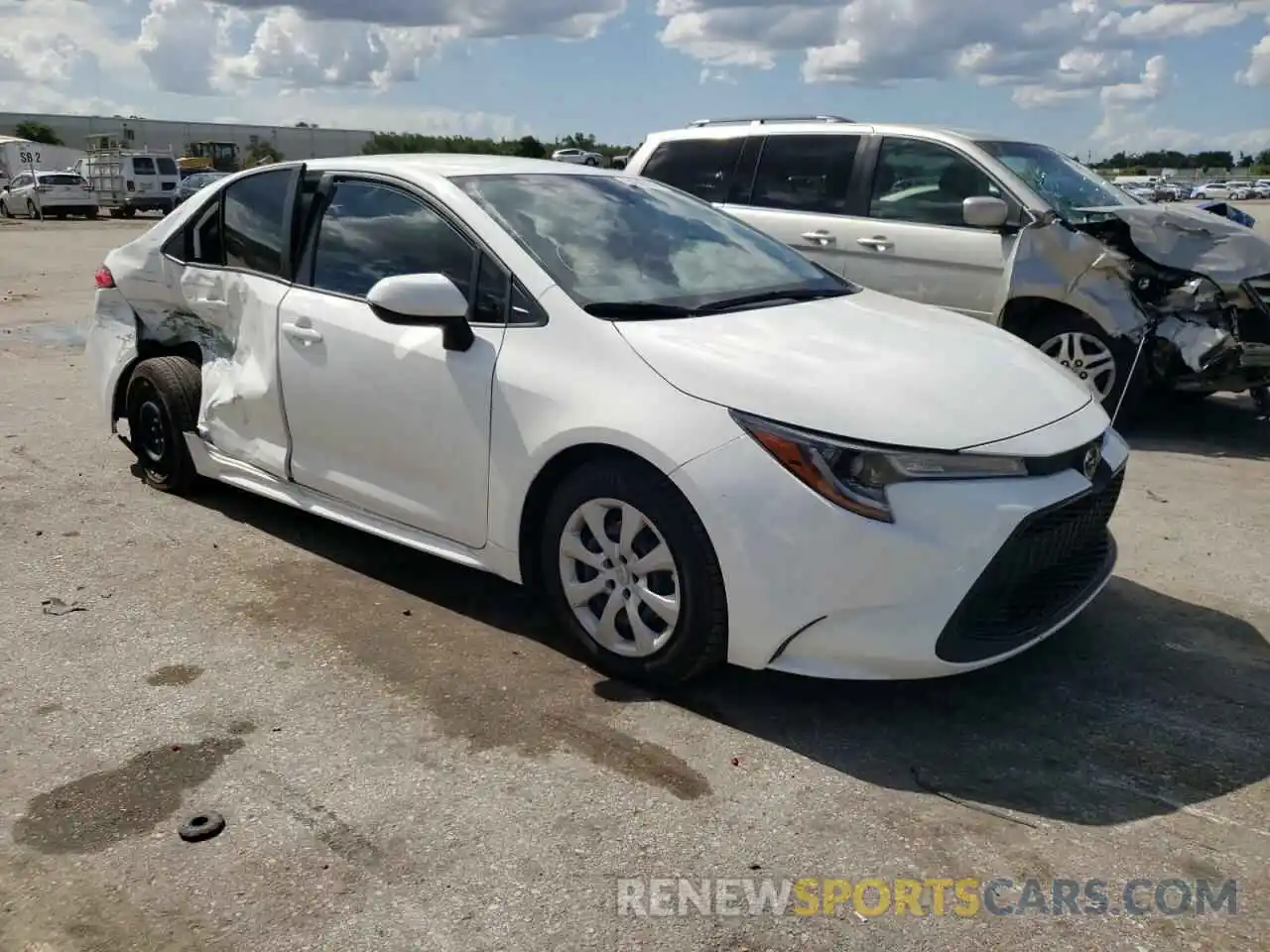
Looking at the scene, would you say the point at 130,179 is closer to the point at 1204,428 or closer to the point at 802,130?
the point at 802,130

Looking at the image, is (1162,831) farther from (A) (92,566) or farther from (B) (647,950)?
(A) (92,566)

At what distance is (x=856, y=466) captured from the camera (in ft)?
10.0

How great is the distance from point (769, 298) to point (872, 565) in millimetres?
1288

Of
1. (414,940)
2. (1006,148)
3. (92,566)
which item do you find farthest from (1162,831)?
(1006,148)

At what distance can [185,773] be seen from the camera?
3.04 m

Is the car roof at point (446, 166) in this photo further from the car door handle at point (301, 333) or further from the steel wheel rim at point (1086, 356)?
the steel wheel rim at point (1086, 356)

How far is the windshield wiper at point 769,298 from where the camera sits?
3.74m

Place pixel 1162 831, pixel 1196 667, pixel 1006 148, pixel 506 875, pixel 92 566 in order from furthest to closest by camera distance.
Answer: pixel 1006 148, pixel 92 566, pixel 1196 667, pixel 1162 831, pixel 506 875

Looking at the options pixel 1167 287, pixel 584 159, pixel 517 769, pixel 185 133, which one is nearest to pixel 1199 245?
pixel 1167 287

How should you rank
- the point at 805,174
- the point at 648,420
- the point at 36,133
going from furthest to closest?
the point at 36,133 < the point at 805,174 < the point at 648,420

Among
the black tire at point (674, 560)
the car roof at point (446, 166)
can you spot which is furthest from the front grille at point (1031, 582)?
the car roof at point (446, 166)

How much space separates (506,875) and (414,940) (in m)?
0.28

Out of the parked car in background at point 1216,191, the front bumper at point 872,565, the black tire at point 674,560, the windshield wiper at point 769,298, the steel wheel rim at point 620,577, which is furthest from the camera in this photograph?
the parked car in background at point 1216,191

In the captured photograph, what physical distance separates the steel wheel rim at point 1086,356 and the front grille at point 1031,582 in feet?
11.1
